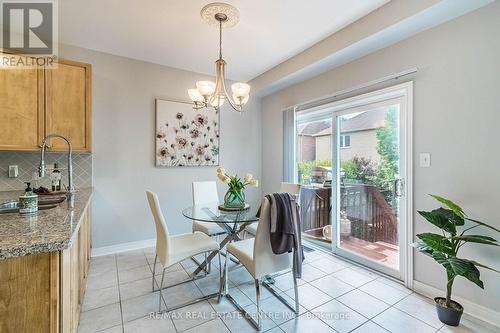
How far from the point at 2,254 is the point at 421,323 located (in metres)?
2.70

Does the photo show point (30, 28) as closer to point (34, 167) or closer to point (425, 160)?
point (34, 167)

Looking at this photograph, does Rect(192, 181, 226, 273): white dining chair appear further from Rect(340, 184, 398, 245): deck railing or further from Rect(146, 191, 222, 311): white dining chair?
Rect(340, 184, 398, 245): deck railing

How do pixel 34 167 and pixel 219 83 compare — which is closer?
pixel 219 83

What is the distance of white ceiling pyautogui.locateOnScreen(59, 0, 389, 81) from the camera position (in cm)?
217

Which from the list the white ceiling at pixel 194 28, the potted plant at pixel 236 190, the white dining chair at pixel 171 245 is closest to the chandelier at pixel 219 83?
the white ceiling at pixel 194 28

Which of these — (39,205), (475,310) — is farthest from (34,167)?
(475,310)

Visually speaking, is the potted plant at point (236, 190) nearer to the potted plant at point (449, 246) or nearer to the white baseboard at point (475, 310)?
the potted plant at point (449, 246)

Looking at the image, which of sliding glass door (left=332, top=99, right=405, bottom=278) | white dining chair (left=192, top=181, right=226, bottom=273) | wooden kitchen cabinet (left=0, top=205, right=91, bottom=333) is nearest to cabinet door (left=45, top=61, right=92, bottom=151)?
white dining chair (left=192, top=181, right=226, bottom=273)

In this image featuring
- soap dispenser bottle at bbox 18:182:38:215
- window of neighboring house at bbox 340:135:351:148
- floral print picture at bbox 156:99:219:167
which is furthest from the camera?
floral print picture at bbox 156:99:219:167

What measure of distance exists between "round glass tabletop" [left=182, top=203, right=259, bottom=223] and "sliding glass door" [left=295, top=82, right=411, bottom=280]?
4.82ft

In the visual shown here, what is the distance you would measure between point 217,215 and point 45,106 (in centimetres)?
222

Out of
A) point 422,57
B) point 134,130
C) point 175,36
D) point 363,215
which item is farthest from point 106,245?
point 422,57

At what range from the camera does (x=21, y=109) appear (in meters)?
2.37

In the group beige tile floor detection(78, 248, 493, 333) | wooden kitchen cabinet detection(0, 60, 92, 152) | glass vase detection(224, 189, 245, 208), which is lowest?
beige tile floor detection(78, 248, 493, 333)
